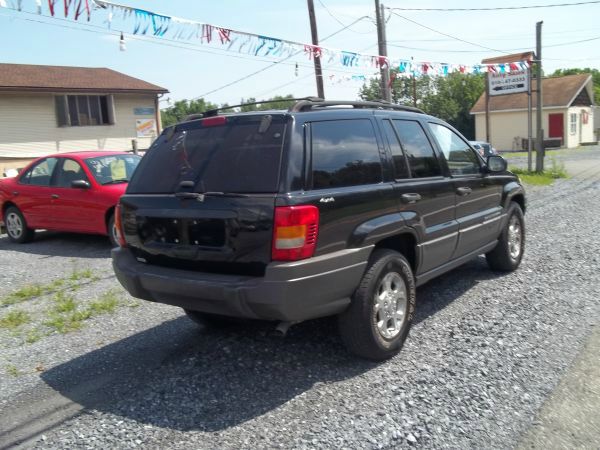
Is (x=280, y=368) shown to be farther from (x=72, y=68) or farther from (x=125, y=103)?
(x=72, y=68)

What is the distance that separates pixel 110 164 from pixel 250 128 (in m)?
5.94

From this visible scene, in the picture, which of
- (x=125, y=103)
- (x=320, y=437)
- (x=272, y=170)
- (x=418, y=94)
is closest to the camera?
(x=320, y=437)

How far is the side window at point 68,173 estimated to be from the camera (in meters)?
9.18

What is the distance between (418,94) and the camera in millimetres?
66938

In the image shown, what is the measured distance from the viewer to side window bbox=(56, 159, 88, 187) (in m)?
9.18

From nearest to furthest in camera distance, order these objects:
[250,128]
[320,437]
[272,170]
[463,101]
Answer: [320,437] → [272,170] → [250,128] → [463,101]

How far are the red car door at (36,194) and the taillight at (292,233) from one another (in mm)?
7045

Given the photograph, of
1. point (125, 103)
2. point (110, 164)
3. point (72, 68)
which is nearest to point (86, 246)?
point (110, 164)

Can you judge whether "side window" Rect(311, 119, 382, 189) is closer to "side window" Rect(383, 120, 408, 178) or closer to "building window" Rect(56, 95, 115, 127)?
"side window" Rect(383, 120, 408, 178)

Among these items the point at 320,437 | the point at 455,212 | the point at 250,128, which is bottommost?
the point at 320,437

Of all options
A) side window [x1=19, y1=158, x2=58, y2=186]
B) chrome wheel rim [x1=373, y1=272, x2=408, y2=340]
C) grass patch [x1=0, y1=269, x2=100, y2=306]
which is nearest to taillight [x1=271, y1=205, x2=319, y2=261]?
chrome wheel rim [x1=373, y1=272, x2=408, y2=340]

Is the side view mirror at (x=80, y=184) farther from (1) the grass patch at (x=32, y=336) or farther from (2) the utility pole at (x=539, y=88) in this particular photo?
(2) the utility pole at (x=539, y=88)

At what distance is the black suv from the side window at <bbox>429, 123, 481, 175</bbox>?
1.77 ft

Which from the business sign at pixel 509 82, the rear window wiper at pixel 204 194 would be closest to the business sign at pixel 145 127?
the business sign at pixel 509 82
